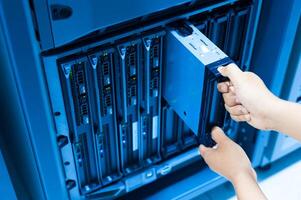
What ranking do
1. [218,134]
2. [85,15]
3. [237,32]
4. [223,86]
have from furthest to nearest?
[237,32]
[218,134]
[223,86]
[85,15]

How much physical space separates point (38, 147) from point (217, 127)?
44 cm

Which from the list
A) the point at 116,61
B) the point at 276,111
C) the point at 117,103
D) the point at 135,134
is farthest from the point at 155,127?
the point at 276,111

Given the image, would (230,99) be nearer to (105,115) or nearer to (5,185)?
(105,115)

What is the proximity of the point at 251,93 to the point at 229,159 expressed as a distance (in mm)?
206

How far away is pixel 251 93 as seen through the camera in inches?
39.3

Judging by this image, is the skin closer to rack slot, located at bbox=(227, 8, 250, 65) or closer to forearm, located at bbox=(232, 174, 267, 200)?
forearm, located at bbox=(232, 174, 267, 200)

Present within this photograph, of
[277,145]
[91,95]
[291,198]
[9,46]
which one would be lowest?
[291,198]

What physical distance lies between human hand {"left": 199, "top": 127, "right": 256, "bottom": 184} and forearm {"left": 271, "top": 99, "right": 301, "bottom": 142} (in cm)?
15

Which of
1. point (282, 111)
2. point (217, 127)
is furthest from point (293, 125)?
point (217, 127)

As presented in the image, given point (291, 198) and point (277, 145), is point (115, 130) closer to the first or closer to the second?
point (277, 145)

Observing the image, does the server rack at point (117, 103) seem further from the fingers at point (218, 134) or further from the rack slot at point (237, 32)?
the fingers at point (218, 134)

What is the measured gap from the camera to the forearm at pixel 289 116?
3.23ft

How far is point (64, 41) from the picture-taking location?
92 cm

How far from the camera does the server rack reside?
3.29 ft
